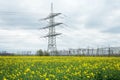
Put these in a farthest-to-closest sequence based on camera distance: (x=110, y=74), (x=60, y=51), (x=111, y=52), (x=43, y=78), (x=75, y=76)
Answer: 1. (x=60, y=51)
2. (x=111, y=52)
3. (x=110, y=74)
4. (x=75, y=76)
5. (x=43, y=78)

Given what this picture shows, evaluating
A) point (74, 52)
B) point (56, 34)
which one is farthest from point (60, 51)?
point (56, 34)

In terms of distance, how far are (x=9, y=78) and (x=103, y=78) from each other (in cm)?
309

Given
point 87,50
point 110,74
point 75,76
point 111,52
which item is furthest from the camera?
point 87,50

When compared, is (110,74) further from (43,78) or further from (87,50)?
(87,50)

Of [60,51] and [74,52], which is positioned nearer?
[74,52]

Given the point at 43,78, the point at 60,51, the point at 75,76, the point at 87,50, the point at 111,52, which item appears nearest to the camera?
the point at 43,78

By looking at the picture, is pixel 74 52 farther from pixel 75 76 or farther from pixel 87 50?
pixel 75 76

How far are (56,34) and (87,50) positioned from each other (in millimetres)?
8203

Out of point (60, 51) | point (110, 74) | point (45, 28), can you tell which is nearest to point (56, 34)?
point (45, 28)

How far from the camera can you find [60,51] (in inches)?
3061

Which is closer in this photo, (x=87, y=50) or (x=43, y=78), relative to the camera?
(x=43, y=78)

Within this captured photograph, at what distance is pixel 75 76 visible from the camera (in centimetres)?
1104

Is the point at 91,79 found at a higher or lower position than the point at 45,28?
lower

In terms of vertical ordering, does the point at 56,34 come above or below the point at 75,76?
above
